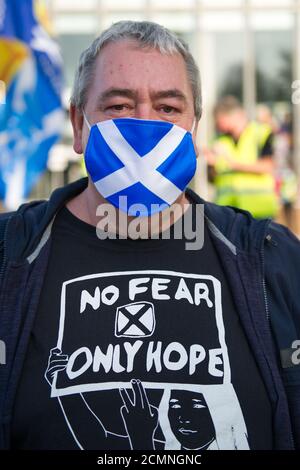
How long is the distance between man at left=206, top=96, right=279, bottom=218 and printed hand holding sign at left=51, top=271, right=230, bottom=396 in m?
5.38

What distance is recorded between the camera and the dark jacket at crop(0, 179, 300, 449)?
84.7 inches

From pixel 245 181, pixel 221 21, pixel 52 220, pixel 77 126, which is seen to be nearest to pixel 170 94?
pixel 77 126

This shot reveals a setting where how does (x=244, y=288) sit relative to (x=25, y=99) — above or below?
below

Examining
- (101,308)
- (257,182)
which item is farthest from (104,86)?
(257,182)

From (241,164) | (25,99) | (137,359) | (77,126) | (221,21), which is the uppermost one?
(221,21)

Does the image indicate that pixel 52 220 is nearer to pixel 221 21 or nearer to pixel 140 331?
pixel 140 331

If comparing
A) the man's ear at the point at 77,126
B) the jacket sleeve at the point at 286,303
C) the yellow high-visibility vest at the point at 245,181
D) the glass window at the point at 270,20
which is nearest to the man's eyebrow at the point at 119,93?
the man's ear at the point at 77,126

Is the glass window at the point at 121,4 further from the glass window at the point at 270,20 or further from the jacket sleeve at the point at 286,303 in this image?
the jacket sleeve at the point at 286,303

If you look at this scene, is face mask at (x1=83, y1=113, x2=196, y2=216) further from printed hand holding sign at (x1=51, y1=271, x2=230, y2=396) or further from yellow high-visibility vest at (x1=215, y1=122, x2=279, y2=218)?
yellow high-visibility vest at (x1=215, y1=122, x2=279, y2=218)

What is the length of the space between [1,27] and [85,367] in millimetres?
4719

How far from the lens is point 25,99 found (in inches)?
266

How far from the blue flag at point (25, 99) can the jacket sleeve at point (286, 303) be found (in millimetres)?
4276

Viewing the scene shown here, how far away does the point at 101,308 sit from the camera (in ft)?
7.36

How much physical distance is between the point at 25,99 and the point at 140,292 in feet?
15.7
